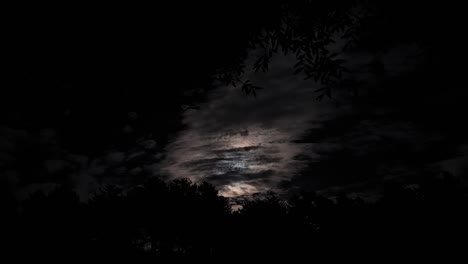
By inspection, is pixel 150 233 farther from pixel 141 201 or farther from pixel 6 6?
pixel 6 6

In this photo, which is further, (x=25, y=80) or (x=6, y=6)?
(x=25, y=80)

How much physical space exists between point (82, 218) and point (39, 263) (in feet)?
16.5

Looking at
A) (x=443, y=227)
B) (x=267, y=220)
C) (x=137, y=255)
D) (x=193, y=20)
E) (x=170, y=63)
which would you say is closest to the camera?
(x=193, y=20)

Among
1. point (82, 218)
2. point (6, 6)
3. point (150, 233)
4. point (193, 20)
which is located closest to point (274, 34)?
point (193, 20)

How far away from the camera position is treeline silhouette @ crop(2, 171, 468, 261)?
22.7m

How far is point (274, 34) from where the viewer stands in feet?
15.6

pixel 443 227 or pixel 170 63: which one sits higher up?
pixel 170 63

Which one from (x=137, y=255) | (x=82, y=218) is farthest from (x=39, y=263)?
(x=137, y=255)

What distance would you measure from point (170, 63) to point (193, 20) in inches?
26.5

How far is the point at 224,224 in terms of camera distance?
3003cm

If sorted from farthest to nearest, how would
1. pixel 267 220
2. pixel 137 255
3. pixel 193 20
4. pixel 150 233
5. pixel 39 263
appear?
pixel 150 233 < pixel 267 220 < pixel 137 255 < pixel 39 263 < pixel 193 20

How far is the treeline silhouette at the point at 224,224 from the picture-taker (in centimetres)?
2273

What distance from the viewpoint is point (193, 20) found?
384cm

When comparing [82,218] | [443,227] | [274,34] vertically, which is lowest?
[443,227]
